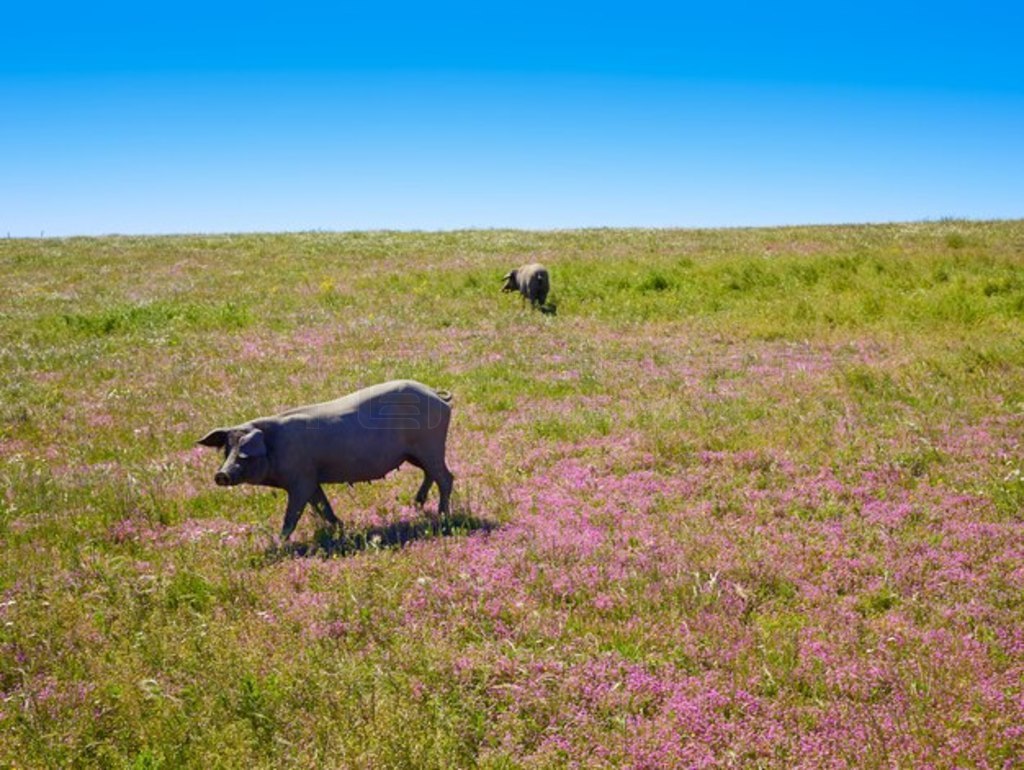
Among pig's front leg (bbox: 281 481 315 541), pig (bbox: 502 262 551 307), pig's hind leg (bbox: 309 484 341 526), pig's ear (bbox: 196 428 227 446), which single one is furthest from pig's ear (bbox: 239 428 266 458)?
pig (bbox: 502 262 551 307)

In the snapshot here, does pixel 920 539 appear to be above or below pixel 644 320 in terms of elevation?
below

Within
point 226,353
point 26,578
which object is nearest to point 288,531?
point 26,578

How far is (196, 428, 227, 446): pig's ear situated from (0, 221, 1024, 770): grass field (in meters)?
1.16

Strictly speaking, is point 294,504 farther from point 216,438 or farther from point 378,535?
point 216,438

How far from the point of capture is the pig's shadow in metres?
8.27

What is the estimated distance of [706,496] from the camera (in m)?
9.63

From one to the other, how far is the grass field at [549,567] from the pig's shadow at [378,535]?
0.18ft

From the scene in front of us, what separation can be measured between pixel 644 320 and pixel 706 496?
15694mm

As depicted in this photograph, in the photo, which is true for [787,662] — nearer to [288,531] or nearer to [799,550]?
[799,550]

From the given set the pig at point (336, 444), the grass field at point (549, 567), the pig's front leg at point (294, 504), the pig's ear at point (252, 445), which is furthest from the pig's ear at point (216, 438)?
the grass field at point (549, 567)

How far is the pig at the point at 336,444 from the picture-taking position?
835cm

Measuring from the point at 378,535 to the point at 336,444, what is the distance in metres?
1.17

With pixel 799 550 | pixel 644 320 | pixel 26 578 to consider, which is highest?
pixel 644 320

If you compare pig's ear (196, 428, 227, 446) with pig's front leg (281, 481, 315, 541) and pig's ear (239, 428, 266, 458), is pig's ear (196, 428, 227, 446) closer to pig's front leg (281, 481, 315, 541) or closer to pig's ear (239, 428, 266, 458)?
pig's ear (239, 428, 266, 458)
